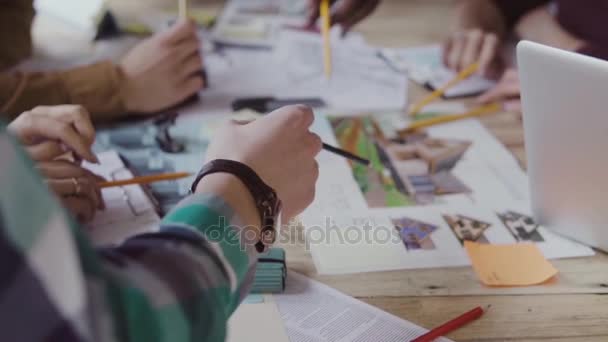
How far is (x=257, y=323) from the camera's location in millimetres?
725

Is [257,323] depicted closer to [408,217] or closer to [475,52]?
[408,217]

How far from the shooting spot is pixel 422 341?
2.28ft

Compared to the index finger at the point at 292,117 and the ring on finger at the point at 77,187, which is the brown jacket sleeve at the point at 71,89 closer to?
the ring on finger at the point at 77,187

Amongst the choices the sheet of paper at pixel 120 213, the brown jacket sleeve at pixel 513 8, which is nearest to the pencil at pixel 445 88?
the brown jacket sleeve at pixel 513 8

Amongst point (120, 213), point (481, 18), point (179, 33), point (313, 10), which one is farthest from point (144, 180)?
point (481, 18)

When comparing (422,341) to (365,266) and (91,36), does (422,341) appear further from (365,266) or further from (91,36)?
(91,36)

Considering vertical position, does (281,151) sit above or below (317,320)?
above

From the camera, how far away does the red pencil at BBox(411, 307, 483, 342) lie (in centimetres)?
70

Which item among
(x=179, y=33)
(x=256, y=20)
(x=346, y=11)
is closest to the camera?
(x=179, y=33)

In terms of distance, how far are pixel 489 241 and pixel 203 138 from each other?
17.9 inches

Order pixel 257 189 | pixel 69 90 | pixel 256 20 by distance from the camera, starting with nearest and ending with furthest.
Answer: pixel 257 189, pixel 69 90, pixel 256 20

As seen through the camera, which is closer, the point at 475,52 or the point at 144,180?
the point at 144,180

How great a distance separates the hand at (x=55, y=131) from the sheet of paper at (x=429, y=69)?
645mm

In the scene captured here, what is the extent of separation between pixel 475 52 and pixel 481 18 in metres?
0.17
